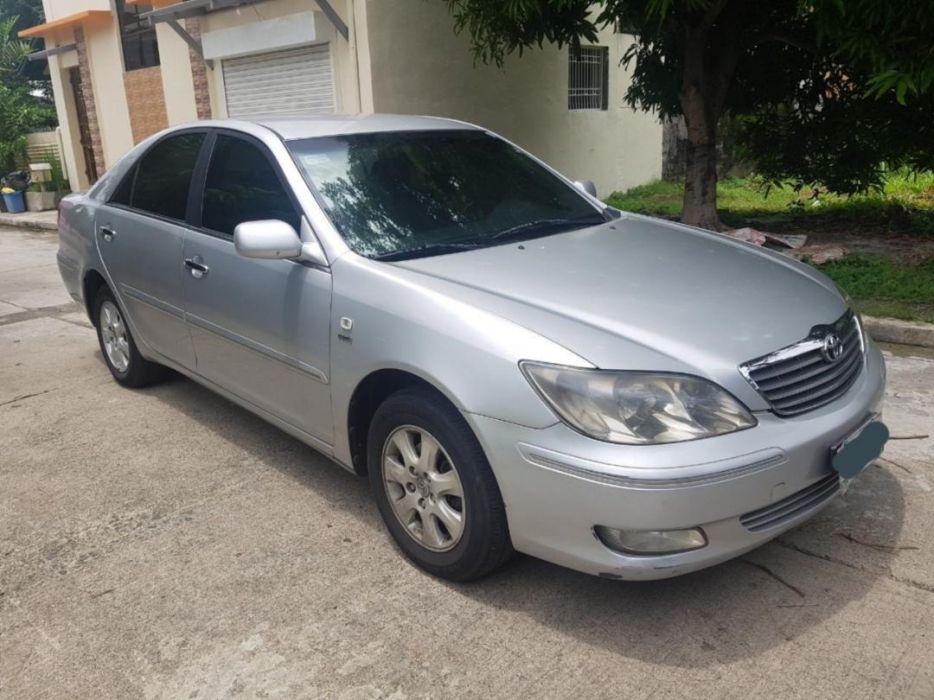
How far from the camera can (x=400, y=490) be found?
311 cm

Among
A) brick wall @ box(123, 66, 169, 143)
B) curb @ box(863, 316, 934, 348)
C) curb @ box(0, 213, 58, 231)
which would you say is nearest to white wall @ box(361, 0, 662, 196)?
brick wall @ box(123, 66, 169, 143)

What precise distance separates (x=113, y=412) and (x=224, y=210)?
1.62m

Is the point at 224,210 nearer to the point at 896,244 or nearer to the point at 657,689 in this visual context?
the point at 657,689

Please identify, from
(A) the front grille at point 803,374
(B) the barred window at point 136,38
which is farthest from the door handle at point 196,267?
(B) the barred window at point 136,38

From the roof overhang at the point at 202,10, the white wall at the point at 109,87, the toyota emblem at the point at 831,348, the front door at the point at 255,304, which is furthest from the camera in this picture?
the white wall at the point at 109,87

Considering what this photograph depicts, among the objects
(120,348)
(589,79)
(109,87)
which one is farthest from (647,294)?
(109,87)

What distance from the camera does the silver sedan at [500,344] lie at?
2.49 m

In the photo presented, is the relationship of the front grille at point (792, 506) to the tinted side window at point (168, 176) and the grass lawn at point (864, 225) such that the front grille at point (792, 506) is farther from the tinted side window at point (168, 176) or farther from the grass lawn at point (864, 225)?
the grass lawn at point (864, 225)

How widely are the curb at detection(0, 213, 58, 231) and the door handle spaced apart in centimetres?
1161

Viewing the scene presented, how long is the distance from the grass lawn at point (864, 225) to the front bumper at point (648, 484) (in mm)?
3667

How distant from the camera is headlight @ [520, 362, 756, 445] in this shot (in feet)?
8.09

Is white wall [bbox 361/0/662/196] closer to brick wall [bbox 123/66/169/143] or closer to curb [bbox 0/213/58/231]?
brick wall [bbox 123/66/169/143]

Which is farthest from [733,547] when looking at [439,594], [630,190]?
[630,190]

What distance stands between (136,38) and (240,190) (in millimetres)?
12822
